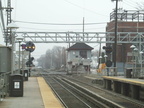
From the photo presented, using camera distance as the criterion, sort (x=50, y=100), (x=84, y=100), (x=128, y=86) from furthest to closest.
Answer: (x=128, y=86)
(x=84, y=100)
(x=50, y=100)

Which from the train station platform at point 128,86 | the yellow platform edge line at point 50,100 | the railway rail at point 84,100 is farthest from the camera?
the train station platform at point 128,86

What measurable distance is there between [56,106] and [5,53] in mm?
5128

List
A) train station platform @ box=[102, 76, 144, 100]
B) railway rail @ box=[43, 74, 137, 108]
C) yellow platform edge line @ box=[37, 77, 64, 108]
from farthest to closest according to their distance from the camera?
train station platform @ box=[102, 76, 144, 100] → railway rail @ box=[43, 74, 137, 108] → yellow platform edge line @ box=[37, 77, 64, 108]

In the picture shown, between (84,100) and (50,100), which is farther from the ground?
(50,100)

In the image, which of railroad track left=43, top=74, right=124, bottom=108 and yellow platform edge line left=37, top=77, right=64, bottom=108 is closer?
yellow platform edge line left=37, top=77, right=64, bottom=108

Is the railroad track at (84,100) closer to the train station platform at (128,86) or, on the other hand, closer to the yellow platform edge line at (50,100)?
the yellow platform edge line at (50,100)

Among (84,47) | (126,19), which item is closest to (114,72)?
(126,19)

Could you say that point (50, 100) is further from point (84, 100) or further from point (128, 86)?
point (128, 86)

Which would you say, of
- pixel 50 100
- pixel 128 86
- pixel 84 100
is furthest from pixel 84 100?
pixel 50 100

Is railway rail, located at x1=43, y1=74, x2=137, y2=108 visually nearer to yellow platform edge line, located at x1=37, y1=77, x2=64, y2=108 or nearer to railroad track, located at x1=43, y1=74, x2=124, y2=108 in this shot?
railroad track, located at x1=43, y1=74, x2=124, y2=108

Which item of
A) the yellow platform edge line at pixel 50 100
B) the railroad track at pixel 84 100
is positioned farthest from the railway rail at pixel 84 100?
the yellow platform edge line at pixel 50 100

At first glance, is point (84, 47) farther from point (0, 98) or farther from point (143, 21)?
point (0, 98)

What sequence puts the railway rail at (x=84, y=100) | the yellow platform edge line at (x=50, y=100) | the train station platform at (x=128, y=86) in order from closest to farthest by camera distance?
the yellow platform edge line at (x=50, y=100), the railway rail at (x=84, y=100), the train station platform at (x=128, y=86)

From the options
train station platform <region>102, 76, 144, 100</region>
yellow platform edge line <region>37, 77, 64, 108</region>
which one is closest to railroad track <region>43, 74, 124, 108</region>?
yellow platform edge line <region>37, 77, 64, 108</region>
